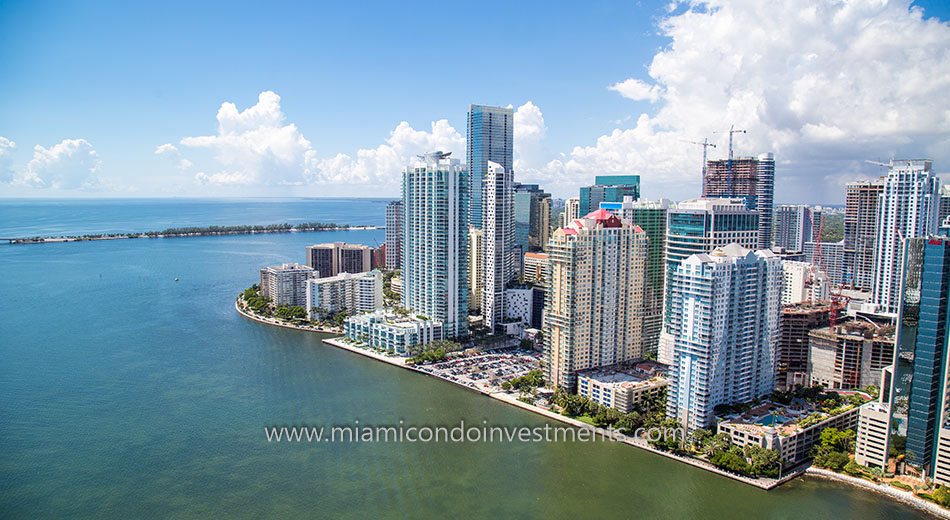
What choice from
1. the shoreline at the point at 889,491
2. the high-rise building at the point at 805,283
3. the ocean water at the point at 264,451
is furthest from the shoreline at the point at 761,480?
the high-rise building at the point at 805,283

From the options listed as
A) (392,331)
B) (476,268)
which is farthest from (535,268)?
(392,331)

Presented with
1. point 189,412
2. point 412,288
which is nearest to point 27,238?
point 412,288

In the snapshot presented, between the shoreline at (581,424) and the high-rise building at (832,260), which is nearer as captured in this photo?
the shoreline at (581,424)

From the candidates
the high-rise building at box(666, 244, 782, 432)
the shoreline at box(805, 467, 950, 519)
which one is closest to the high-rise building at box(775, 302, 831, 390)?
the high-rise building at box(666, 244, 782, 432)

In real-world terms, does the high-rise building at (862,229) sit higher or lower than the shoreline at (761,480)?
higher

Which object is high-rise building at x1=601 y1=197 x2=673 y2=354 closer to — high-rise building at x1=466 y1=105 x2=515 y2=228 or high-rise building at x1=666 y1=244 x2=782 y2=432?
high-rise building at x1=666 y1=244 x2=782 y2=432

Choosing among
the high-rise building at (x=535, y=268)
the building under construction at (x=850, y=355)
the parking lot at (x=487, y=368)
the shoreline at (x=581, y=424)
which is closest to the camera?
the shoreline at (x=581, y=424)

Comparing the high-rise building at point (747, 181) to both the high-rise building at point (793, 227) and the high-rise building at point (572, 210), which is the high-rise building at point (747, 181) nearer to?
the high-rise building at point (572, 210)
